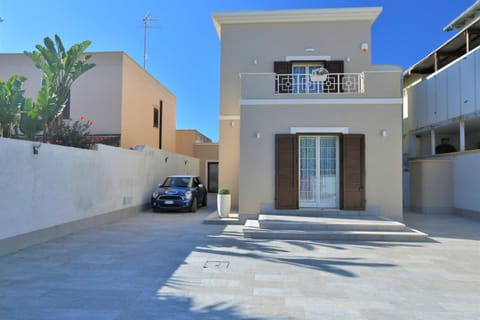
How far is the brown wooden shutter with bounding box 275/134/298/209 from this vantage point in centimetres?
1015

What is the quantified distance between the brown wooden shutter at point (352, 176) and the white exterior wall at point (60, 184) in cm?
752

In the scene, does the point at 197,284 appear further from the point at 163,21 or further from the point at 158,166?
the point at 163,21

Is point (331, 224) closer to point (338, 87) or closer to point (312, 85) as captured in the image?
point (338, 87)

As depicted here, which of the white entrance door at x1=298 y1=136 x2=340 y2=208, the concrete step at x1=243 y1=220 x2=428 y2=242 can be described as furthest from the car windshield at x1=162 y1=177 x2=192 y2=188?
the concrete step at x1=243 y1=220 x2=428 y2=242

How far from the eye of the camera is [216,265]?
5.91 m

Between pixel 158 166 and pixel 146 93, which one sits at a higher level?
pixel 146 93

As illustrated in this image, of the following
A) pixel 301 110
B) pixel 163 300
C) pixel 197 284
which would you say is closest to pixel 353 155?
pixel 301 110

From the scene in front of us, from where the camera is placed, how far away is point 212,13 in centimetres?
1327

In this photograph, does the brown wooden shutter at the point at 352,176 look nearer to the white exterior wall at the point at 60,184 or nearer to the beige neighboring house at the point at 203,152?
the white exterior wall at the point at 60,184

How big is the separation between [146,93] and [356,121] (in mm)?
11850

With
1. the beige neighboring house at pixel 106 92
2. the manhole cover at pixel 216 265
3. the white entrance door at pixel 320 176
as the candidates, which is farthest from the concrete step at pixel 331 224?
the beige neighboring house at pixel 106 92

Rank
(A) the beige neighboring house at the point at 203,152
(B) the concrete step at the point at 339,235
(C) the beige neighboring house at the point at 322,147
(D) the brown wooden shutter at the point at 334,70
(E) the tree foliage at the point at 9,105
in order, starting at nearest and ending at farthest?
(B) the concrete step at the point at 339,235
(E) the tree foliage at the point at 9,105
(C) the beige neighboring house at the point at 322,147
(D) the brown wooden shutter at the point at 334,70
(A) the beige neighboring house at the point at 203,152

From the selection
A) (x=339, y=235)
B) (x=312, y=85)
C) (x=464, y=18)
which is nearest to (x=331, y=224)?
(x=339, y=235)

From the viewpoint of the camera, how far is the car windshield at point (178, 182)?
14195 mm
